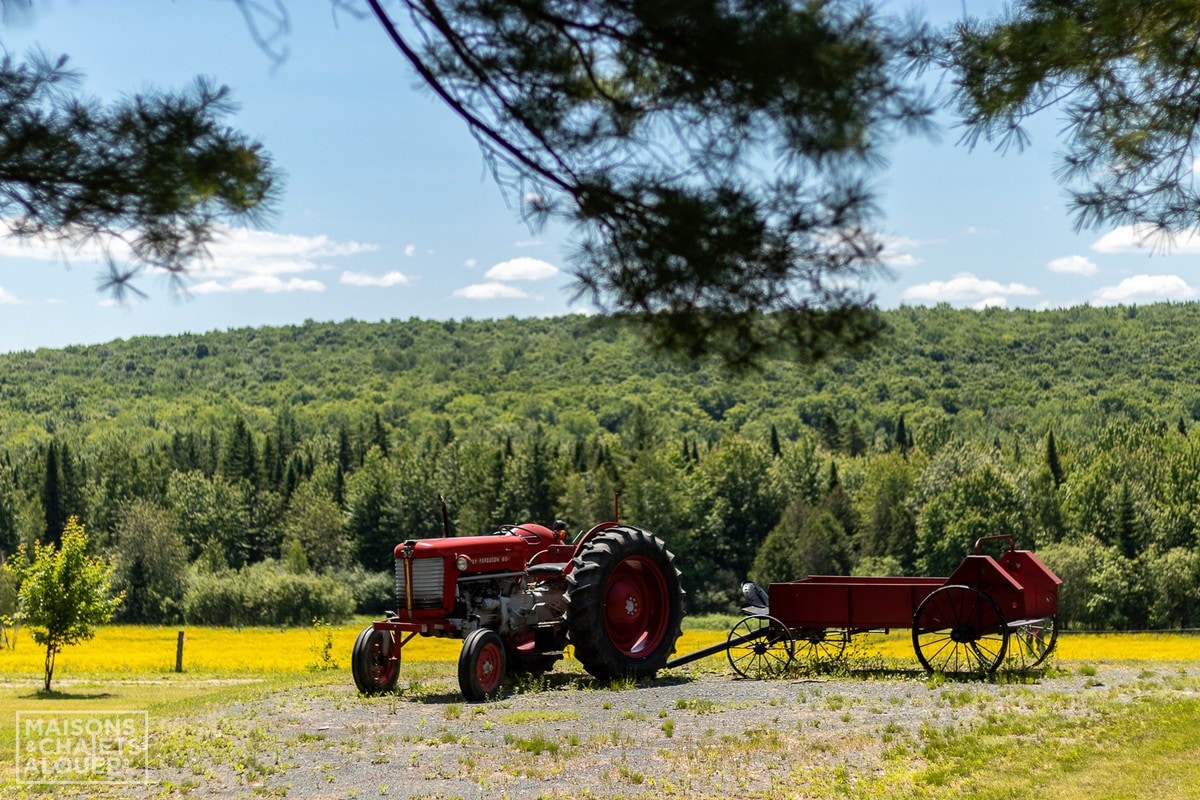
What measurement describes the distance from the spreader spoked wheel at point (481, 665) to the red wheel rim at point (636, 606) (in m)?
1.79

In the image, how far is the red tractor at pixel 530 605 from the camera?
1365cm

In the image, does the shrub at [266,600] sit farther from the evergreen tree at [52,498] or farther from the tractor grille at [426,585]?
the tractor grille at [426,585]

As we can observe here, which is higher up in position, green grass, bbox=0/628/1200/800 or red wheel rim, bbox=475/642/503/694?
red wheel rim, bbox=475/642/503/694

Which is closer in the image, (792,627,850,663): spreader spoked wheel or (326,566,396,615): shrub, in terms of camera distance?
(792,627,850,663): spreader spoked wheel

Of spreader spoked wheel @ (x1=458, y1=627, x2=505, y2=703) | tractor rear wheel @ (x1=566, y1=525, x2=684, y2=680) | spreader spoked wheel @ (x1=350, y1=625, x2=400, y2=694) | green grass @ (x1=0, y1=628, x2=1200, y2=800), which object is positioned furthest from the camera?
tractor rear wheel @ (x1=566, y1=525, x2=684, y2=680)

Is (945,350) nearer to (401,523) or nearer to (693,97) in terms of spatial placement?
(401,523)

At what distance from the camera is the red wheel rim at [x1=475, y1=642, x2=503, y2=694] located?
42.5 feet

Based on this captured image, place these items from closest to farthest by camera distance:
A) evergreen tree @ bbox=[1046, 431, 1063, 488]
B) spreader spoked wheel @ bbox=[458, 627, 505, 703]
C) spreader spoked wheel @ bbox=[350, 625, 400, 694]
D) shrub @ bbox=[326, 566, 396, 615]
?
spreader spoked wheel @ bbox=[458, 627, 505, 703] < spreader spoked wheel @ bbox=[350, 625, 400, 694] < evergreen tree @ bbox=[1046, 431, 1063, 488] < shrub @ bbox=[326, 566, 396, 615]

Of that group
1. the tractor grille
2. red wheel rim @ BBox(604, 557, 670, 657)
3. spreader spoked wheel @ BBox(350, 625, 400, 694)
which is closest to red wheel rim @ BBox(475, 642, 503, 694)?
the tractor grille

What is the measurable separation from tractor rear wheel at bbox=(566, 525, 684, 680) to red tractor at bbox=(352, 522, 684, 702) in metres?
0.01

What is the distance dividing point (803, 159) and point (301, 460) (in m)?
107

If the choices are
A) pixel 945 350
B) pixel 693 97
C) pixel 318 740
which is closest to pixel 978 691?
pixel 318 740

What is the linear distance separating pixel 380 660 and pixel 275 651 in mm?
29784

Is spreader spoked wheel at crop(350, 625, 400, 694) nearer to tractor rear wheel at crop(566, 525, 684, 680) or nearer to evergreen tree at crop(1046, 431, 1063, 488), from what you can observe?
tractor rear wheel at crop(566, 525, 684, 680)
